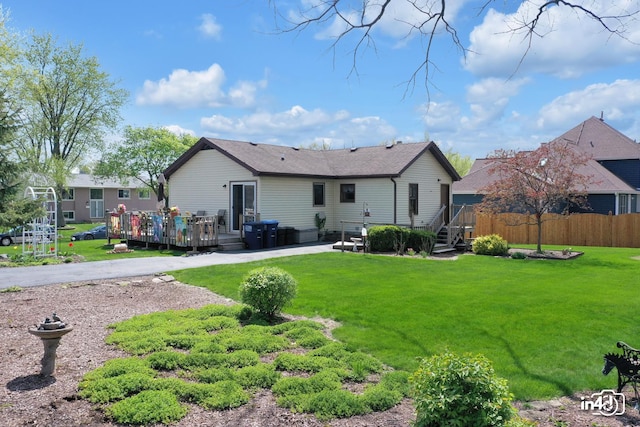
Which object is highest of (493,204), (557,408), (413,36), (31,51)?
(31,51)

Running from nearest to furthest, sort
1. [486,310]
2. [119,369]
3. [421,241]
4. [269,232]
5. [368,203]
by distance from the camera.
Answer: [119,369] → [486,310] → [421,241] → [269,232] → [368,203]

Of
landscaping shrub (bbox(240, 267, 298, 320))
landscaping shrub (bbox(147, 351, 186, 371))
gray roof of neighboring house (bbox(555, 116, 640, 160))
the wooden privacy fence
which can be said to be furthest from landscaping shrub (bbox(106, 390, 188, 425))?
gray roof of neighboring house (bbox(555, 116, 640, 160))

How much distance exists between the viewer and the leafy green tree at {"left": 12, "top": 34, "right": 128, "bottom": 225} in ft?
115

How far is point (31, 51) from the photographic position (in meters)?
35.8

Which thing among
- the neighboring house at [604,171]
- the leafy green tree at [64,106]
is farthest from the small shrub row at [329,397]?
the leafy green tree at [64,106]

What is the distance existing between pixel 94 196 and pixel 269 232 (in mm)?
33584

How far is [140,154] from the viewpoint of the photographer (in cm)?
3969

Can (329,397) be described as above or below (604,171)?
below

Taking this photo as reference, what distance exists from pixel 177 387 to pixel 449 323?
4245 millimetres

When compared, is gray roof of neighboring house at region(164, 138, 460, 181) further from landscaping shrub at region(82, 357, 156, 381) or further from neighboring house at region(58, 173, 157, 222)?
neighboring house at region(58, 173, 157, 222)

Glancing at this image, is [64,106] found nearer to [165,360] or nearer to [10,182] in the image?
[10,182]

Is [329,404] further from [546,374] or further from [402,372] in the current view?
[546,374]

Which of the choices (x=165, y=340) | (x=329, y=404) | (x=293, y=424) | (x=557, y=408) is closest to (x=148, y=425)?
(x=293, y=424)

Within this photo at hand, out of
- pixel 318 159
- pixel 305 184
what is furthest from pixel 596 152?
pixel 305 184
